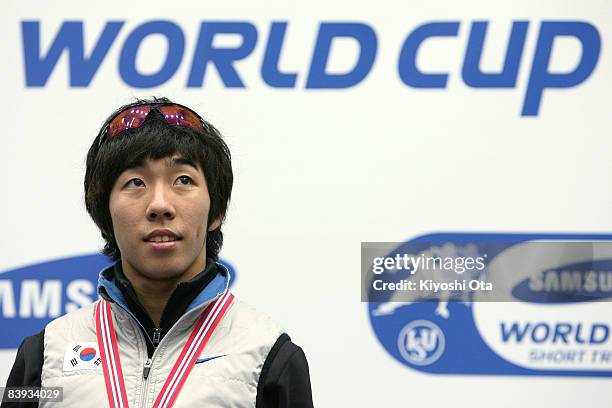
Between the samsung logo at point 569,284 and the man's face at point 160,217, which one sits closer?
the man's face at point 160,217

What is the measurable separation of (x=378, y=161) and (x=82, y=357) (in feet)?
3.81

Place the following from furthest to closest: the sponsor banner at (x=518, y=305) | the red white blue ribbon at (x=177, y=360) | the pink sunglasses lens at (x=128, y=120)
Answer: the sponsor banner at (x=518, y=305) < the pink sunglasses lens at (x=128, y=120) < the red white blue ribbon at (x=177, y=360)

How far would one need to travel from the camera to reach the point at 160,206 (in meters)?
1.10

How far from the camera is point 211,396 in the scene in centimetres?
107

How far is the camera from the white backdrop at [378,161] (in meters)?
2.09

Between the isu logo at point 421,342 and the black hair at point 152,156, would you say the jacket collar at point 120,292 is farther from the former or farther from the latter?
the isu logo at point 421,342

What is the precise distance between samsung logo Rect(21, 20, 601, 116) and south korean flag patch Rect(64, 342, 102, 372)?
1120 mm

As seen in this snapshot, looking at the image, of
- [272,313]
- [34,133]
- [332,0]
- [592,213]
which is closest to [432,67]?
[332,0]

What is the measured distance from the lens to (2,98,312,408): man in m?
1.09

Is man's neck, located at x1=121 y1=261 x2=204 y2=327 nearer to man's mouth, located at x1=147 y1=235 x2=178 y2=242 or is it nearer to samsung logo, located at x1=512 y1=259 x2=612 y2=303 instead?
man's mouth, located at x1=147 y1=235 x2=178 y2=242

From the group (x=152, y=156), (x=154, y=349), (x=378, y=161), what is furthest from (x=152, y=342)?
(x=378, y=161)

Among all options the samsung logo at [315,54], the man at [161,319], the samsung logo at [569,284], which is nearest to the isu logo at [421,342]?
the samsung logo at [569,284]

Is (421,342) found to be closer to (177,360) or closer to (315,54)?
(315,54)

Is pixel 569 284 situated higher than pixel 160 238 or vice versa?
pixel 569 284
